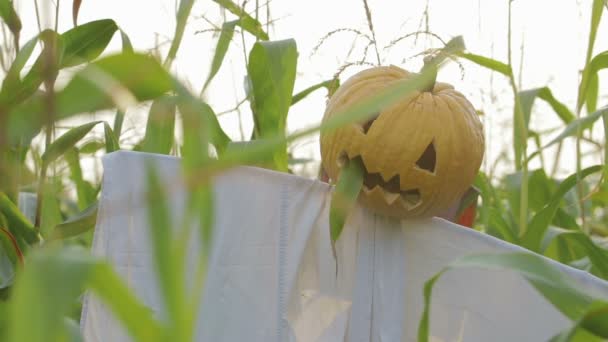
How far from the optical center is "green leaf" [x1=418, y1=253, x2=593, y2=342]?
0.61 m

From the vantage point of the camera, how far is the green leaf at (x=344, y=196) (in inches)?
38.1

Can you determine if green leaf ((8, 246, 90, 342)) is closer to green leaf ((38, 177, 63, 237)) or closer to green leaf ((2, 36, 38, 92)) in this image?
green leaf ((2, 36, 38, 92))

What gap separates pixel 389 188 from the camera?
3.35 feet

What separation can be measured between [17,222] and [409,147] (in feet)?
1.86

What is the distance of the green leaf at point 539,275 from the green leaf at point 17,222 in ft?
2.10

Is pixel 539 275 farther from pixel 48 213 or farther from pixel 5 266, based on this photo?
pixel 48 213

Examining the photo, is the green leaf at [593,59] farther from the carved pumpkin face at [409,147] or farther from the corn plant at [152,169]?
the carved pumpkin face at [409,147]

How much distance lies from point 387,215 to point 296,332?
0.19 meters

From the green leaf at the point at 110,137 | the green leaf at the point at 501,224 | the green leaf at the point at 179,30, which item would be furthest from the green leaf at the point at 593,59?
the green leaf at the point at 110,137

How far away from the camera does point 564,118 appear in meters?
1.52

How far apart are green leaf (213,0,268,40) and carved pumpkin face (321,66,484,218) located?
0.33 m

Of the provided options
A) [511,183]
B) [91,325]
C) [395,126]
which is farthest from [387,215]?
[511,183]

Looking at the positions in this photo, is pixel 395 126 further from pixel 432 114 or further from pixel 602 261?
pixel 602 261

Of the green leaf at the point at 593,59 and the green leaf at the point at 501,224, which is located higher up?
the green leaf at the point at 593,59
